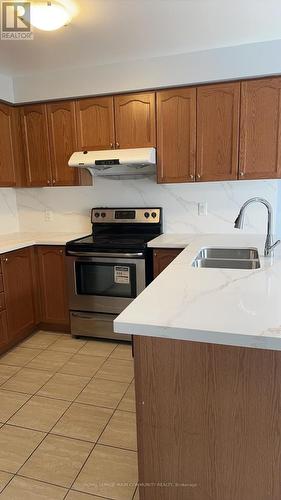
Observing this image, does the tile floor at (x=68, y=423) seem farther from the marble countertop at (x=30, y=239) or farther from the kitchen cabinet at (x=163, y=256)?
the marble countertop at (x=30, y=239)

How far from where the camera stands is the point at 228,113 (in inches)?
105

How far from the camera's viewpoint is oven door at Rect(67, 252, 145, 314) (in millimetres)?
2799

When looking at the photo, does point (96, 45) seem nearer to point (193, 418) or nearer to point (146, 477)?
point (193, 418)

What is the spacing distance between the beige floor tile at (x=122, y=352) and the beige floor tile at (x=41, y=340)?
639 millimetres

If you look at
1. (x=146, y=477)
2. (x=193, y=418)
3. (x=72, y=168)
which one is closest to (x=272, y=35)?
(x=72, y=168)

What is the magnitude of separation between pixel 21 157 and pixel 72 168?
58 centimetres

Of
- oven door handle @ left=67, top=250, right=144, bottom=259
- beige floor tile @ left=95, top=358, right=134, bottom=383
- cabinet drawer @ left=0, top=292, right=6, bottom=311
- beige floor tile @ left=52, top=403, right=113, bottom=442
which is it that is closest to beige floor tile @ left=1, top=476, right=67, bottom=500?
beige floor tile @ left=52, top=403, right=113, bottom=442

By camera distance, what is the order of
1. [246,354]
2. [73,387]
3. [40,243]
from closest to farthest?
[246,354], [73,387], [40,243]

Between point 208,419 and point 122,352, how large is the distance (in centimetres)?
175

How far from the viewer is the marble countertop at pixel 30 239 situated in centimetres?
285

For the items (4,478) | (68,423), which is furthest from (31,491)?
(68,423)

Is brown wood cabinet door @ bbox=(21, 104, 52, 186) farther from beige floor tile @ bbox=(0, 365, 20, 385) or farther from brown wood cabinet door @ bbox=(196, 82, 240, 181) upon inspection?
beige floor tile @ bbox=(0, 365, 20, 385)

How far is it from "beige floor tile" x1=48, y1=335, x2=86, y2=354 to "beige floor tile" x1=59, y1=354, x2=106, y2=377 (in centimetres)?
15

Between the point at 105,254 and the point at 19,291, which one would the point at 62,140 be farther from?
the point at 19,291
